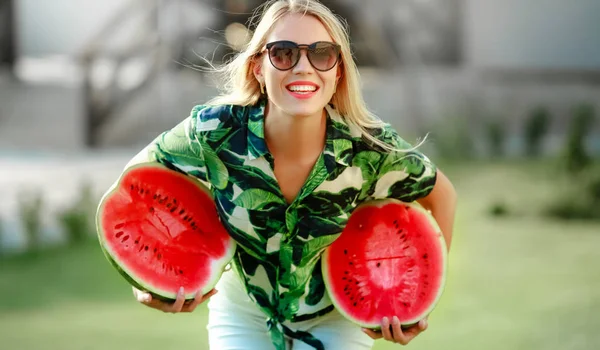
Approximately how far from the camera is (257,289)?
287 centimetres

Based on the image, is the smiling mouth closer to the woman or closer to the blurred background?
the woman

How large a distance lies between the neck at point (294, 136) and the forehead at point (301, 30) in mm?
216

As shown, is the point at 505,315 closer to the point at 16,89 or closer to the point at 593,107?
the point at 593,107

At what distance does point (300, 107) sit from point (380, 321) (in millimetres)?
727

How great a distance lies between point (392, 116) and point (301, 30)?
26.2 feet

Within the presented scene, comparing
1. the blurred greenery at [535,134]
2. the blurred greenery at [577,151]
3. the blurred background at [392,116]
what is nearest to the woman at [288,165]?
the blurred background at [392,116]

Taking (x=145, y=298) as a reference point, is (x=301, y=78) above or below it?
above

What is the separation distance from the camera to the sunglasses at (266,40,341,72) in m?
2.62

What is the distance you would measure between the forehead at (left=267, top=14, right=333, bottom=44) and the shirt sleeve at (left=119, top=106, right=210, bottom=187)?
13.7 inches

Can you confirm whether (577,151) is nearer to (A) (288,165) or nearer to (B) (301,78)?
(A) (288,165)

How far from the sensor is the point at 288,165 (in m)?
2.75

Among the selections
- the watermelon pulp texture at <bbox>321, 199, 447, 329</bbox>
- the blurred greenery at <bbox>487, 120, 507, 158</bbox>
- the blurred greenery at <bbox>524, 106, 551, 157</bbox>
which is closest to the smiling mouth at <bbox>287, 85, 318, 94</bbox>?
the watermelon pulp texture at <bbox>321, 199, 447, 329</bbox>

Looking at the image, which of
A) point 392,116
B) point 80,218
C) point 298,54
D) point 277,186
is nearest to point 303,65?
point 298,54

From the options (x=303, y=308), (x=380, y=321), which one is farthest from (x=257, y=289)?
(x=380, y=321)
